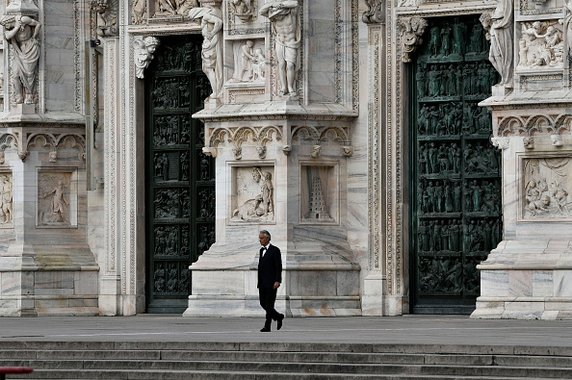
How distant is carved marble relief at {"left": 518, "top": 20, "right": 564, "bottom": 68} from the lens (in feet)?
120

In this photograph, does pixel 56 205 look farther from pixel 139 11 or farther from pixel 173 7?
pixel 173 7

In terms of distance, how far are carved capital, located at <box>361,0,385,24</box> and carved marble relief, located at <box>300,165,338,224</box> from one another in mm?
2670

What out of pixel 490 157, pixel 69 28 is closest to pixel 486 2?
pixel 490 157

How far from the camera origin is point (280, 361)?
28531 millimetres

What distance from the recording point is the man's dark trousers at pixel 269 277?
3347cm

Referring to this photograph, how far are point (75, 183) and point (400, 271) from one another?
7168mm

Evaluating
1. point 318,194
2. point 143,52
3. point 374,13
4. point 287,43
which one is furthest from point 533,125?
point 143,52

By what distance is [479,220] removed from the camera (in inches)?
1537

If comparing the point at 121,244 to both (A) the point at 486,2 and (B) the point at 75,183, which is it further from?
(A) the point at 486,2

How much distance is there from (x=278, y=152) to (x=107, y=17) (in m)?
5.53

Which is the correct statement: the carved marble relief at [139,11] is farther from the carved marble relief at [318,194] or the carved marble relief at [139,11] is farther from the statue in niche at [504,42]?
the statue in niche at [504,42]

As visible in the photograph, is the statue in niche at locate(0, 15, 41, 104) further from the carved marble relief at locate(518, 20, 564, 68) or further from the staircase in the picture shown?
the staircase

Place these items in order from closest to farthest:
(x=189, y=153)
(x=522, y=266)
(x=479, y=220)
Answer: (x=522, y=266)
(x=479, y=220)
(x=189, y=153)

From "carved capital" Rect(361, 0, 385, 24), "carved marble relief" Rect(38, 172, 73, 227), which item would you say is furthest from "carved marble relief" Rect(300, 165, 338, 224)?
"carved marble relief" Rect(38, 172, 73, 227)
